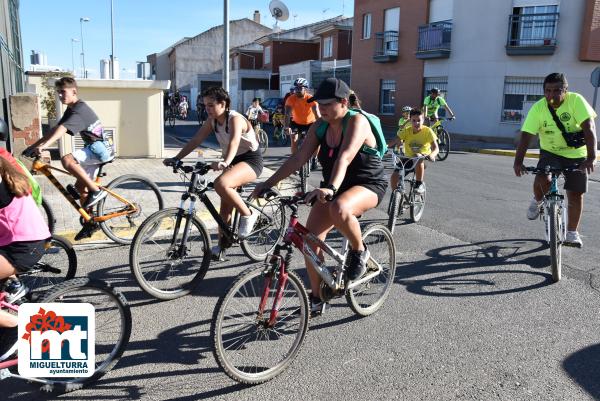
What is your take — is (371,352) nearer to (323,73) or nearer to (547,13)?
(547,13)

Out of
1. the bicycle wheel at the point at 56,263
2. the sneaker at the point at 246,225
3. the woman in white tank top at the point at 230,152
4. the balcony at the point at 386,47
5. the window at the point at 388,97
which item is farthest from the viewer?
the window at the point at 388,97

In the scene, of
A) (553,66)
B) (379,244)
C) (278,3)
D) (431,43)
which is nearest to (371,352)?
(379,244)

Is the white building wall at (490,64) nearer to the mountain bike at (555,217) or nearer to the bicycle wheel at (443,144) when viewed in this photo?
the bicycle wheel at (443,144)

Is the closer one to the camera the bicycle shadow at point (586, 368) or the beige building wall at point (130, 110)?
the bicycle shadow at point (586, 368)

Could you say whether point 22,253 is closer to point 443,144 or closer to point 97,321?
point 97,321

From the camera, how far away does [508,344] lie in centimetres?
383

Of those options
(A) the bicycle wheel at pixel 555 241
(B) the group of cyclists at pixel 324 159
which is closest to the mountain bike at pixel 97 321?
(B) the group of cyclists at pixel 324 159

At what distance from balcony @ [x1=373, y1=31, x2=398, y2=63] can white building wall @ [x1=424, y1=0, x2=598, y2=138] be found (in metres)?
3.63

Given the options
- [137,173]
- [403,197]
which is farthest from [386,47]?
[403,197]

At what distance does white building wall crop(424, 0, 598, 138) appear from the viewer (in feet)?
65.7

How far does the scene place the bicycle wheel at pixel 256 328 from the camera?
311 cm

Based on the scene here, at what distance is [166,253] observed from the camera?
4.59 metres

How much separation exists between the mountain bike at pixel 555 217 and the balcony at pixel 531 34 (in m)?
17.1

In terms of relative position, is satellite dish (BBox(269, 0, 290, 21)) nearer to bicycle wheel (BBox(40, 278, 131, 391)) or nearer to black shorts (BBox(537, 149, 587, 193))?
black shorts (BBox(537, 149, 587, 193))
